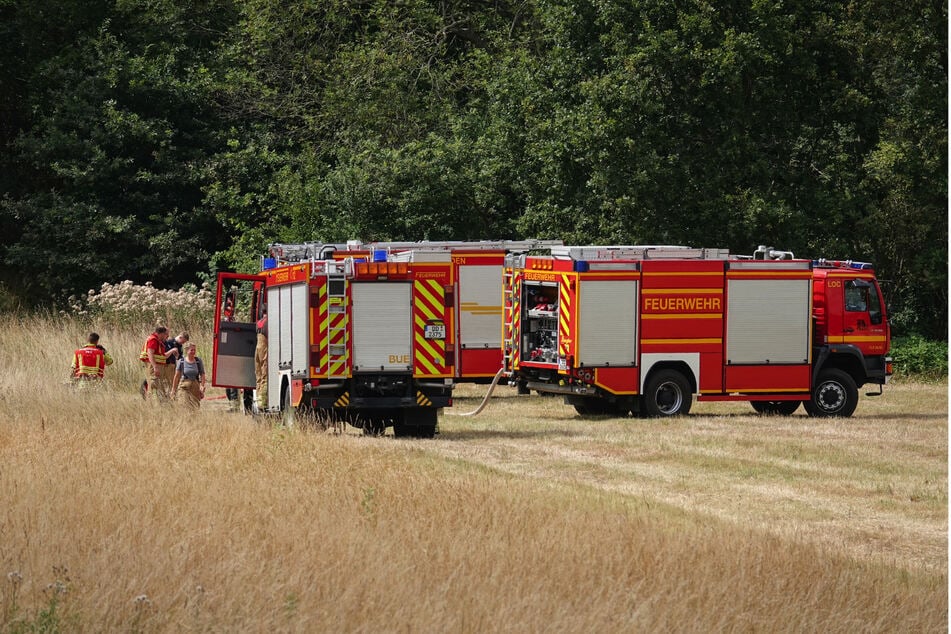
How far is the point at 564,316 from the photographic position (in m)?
22.3

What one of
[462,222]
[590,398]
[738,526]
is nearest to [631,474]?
[738,526]

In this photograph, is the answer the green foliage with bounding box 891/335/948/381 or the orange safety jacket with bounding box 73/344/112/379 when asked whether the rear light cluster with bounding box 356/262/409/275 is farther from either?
the green foliage with bounding box 891/335/948/381

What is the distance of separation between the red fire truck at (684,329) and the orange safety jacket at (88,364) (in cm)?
643

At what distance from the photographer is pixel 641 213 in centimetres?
3184

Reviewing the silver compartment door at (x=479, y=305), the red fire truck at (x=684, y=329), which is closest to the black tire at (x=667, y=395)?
the red fire truck at (x=684, y=329)

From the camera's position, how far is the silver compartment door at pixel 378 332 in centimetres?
1909

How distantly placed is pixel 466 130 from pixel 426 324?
743 inches

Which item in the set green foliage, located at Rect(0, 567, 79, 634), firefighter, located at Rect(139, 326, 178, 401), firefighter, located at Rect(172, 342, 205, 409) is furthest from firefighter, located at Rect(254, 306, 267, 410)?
green foliage, located at Rect(0, 567, 79, 634)

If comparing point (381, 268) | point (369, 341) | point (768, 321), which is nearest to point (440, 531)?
point (369, 341)

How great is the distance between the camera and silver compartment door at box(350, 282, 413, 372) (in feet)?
62.6

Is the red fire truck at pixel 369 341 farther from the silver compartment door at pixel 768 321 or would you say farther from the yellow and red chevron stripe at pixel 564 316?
the silver compartment door at pixel 768 321

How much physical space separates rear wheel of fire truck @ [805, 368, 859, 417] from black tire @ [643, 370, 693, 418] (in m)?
2.19

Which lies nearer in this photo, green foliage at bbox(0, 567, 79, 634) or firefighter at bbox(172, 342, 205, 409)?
green foliage at bbox(0, 567, 79, 634)

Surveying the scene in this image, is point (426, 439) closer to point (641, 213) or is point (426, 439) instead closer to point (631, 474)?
point (631, 474)
